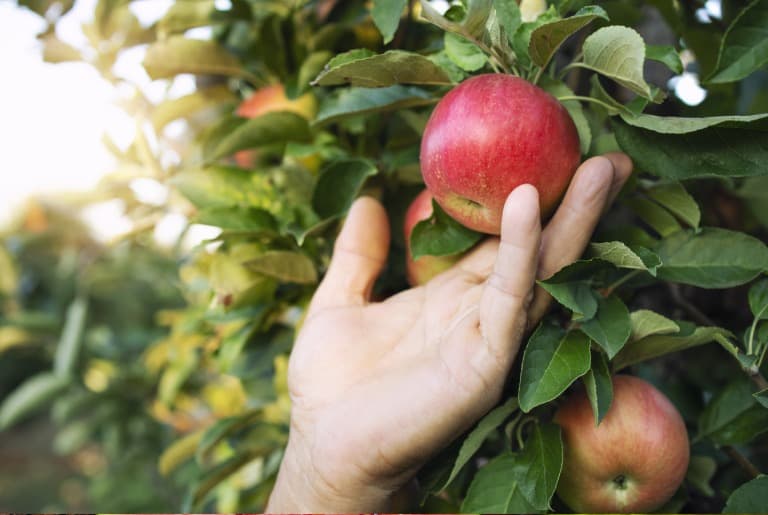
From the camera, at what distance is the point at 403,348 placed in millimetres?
723

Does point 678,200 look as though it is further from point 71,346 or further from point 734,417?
point 71,346

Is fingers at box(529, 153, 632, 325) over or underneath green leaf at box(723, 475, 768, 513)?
over

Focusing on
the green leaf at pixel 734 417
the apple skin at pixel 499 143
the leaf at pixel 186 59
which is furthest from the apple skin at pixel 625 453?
the leaf at pixel 186 59

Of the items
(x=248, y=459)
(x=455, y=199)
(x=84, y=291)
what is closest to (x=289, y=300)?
(x=248, y=459)

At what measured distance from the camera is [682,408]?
872mm

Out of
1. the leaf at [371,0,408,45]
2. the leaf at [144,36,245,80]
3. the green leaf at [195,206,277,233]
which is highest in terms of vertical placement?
the leaf at [371,0,408,45]

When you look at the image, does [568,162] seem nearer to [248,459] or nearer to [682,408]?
[682,408]

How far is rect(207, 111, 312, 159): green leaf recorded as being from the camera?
83 centimetres

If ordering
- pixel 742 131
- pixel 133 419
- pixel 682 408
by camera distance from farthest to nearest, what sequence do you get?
pixel 133 419 < pixel 682 408 < pixel 742 131

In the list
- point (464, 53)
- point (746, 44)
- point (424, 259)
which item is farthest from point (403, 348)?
point (746, 44)

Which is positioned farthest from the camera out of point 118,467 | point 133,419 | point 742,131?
point 118,467

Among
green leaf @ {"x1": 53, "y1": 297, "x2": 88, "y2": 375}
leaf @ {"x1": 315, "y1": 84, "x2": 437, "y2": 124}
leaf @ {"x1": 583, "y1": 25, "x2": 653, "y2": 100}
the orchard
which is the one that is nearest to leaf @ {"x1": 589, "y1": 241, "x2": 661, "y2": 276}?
the orchard

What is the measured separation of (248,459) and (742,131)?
76 cm

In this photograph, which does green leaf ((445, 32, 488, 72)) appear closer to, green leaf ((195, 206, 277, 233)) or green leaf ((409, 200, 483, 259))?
green leaf ((409, 200, 483, 259))
